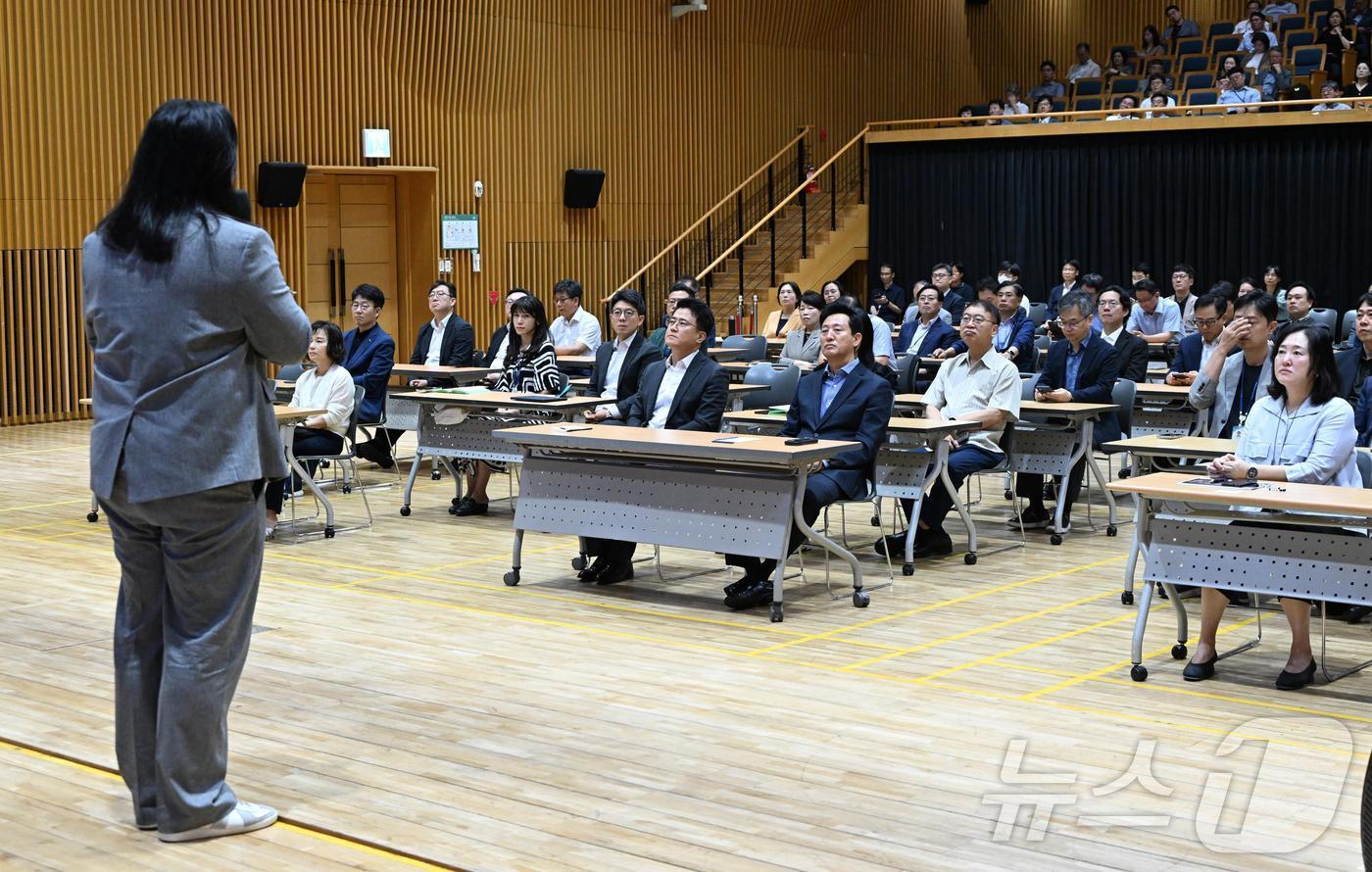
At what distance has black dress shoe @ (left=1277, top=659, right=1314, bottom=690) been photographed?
5.21 meters

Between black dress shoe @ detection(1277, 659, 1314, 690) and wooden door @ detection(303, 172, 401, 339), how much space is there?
1213 cm

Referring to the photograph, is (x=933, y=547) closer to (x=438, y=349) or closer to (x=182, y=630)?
(x=438, y=349)

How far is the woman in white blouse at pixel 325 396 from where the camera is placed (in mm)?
8445

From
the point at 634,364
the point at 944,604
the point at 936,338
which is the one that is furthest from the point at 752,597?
the point at 936,338

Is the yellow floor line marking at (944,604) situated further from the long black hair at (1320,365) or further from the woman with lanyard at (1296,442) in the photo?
the long black hair at (1320,365)

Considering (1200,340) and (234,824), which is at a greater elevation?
(1200,340)

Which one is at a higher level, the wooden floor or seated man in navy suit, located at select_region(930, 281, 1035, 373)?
seated man in navy suit, located at select_region(930, 281, 1035, 373)

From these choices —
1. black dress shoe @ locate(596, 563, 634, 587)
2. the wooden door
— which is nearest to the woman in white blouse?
black dress shoe @ locate(596, 563, 634, 587)

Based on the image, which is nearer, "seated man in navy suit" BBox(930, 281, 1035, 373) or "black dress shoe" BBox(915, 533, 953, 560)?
"black dress shoe" BBox(915, 533, 953, 560)

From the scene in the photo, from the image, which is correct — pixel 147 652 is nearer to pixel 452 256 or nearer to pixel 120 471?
pixel 120 471

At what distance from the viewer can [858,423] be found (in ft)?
22.4

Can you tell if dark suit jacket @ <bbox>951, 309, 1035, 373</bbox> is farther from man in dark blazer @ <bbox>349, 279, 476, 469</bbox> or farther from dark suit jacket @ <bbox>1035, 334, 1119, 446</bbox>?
man in dark blazer @ <bbox>349, 279, 476, 469</bbox>

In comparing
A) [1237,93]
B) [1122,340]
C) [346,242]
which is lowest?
[1122,340]

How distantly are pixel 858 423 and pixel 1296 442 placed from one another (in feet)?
6.25
